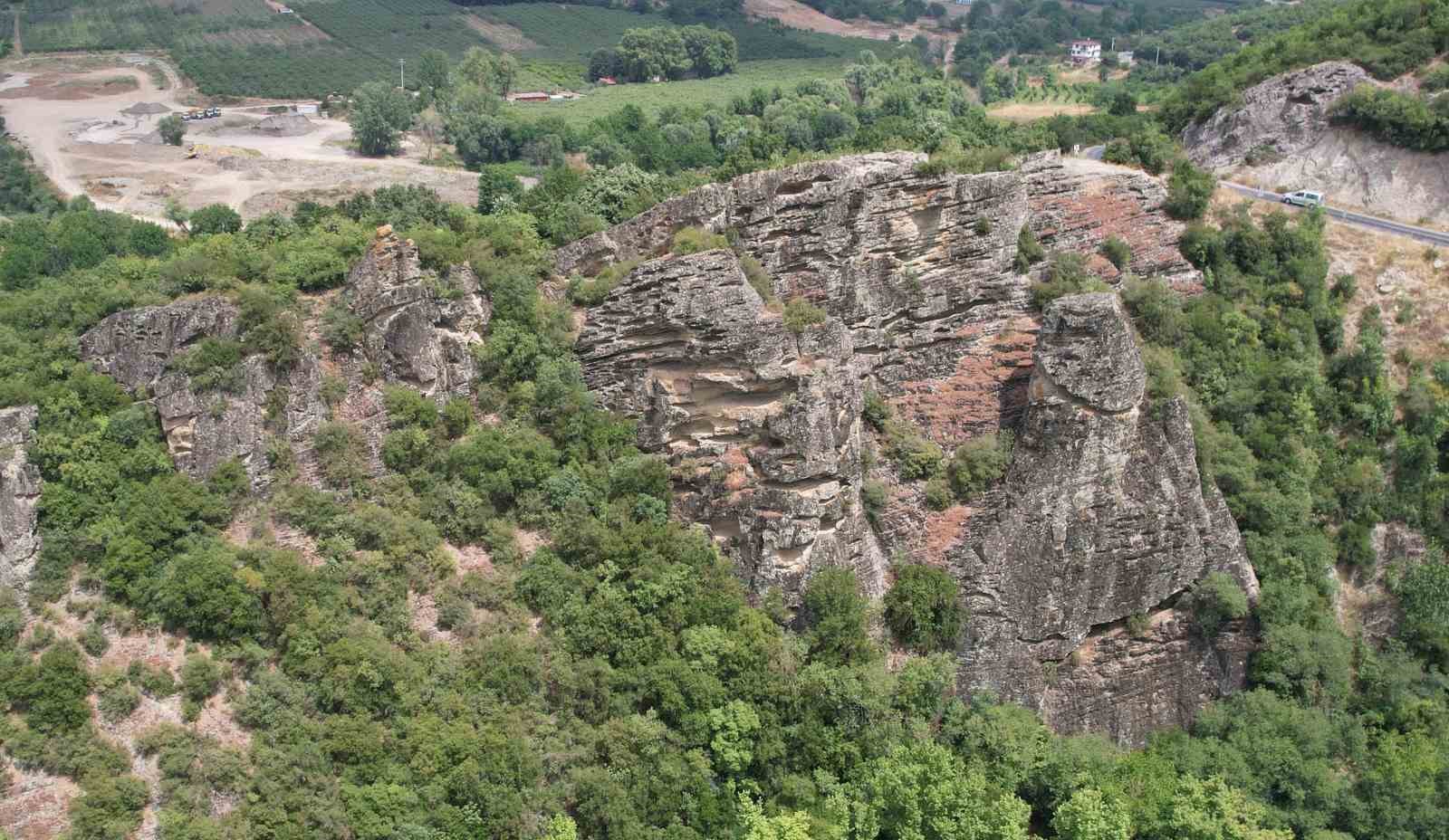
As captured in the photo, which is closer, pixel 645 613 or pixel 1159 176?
pixel 645 613

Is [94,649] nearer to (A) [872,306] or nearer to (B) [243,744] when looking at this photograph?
(B) [243,744]

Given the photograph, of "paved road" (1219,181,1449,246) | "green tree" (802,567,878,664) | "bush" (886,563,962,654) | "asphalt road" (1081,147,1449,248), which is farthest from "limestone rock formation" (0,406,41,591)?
"paved road" (1219,181,1449,246)

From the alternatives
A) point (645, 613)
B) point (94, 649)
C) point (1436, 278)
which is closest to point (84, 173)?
point (94, 649)

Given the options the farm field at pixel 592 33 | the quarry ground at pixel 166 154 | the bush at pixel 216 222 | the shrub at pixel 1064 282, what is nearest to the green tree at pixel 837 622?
the shrub at pixel 1064 282

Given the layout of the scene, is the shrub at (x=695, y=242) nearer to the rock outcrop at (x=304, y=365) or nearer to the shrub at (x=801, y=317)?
the shrub at (x=801, y=317)

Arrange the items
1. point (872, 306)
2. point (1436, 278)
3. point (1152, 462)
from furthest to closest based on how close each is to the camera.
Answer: point (1436, 278) → point (872, 306) → point (1152, 462)

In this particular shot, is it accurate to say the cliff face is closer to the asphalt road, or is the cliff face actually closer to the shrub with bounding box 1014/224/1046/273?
the shrub with bounding box 1014/224/1046/273

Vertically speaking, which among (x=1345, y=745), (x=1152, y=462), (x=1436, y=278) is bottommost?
(x=1345, y=745)
